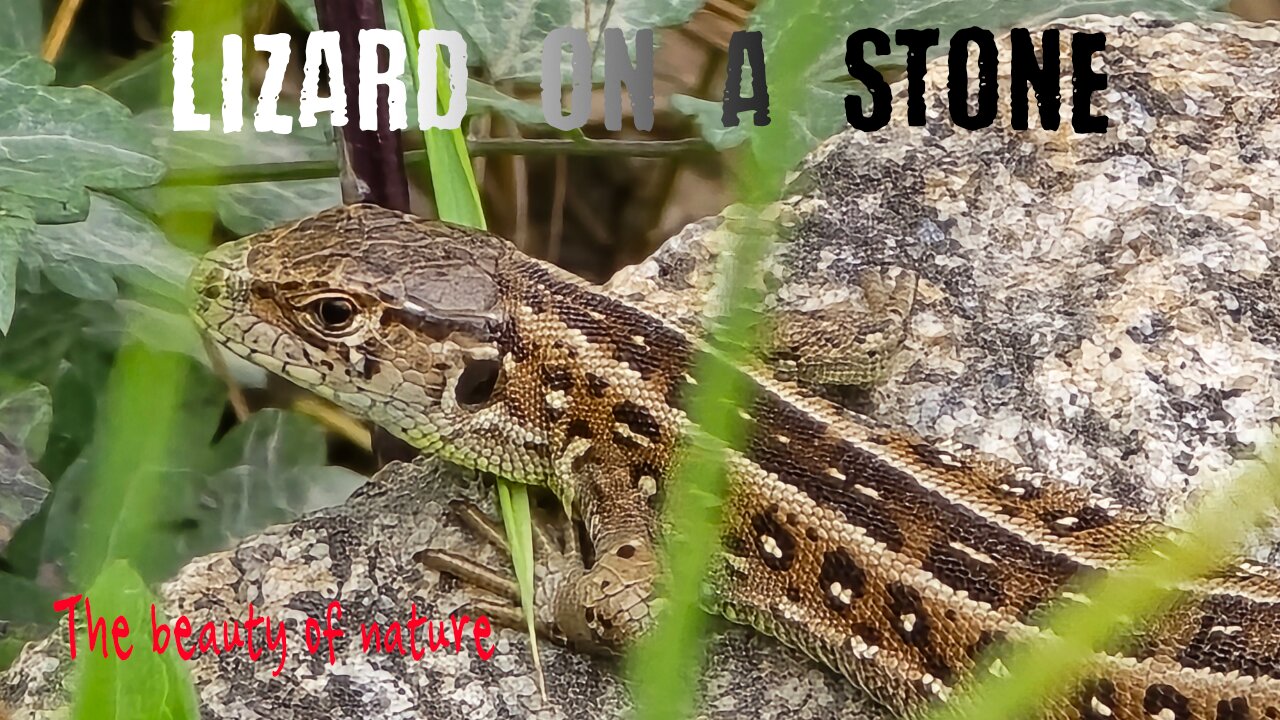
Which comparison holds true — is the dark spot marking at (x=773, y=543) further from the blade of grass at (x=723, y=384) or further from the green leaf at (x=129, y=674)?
the green leaf at (x=129, y=674)

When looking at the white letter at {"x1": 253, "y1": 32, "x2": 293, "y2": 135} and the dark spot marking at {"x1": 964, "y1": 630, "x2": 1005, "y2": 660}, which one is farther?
the white letter at {"x1": 253, "y1": 32, "x2": 293, "y2": 135}

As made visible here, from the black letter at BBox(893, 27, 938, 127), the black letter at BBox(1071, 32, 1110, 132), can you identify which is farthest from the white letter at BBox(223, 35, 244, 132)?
the black letter at BBox(1071, 32, 1110, 132)

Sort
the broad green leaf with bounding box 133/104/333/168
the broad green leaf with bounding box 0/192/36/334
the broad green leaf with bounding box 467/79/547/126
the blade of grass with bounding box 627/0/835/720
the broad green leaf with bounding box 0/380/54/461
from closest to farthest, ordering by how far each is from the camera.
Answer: the blade of grass with bounding box 627/0/835/720 < the broad green leaf with bounding box 0/192/36/334 < the broad green leaf with bounding box 0/380/54/461 < the broad green leaf with bounding box 467/79/547/126 < the broad green leaf with bounding box 133/104/333/168

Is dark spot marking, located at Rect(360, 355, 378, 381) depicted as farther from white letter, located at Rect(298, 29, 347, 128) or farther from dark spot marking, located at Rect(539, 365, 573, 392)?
white letter, located at Rect(298, 29, 347, 128)

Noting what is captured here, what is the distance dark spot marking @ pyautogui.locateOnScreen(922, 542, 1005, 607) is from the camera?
1964mm

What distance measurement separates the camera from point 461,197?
7.64 feet

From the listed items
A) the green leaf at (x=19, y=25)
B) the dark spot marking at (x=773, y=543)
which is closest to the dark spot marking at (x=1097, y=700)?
the dark spot marking at (x=773, y=543)

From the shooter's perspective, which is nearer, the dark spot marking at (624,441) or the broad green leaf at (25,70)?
the broad green leaf at (25,70)

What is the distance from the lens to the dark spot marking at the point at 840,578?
2059 mm

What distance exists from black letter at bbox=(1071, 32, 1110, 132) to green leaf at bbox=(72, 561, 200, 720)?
2.15 metres

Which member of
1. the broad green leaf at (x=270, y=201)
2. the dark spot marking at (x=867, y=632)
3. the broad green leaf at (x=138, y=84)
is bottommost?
the dark spot marking at (x=867, y=632)

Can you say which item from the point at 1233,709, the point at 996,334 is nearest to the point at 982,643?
the point at 1233,709

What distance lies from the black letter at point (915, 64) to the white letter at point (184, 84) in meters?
1.38

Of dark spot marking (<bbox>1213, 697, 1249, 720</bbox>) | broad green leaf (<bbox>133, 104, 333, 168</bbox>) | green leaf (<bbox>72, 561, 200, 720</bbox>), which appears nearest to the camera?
green leaf (<bbox>72, 561, 200, 720</bbox>)
